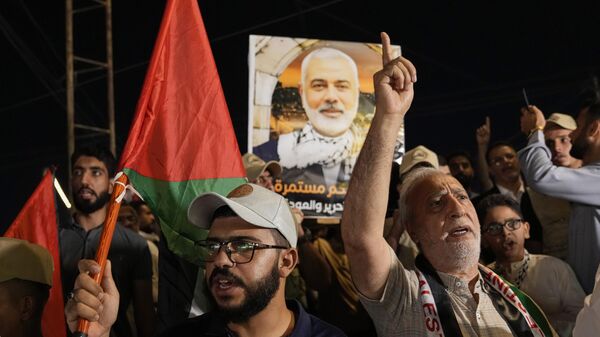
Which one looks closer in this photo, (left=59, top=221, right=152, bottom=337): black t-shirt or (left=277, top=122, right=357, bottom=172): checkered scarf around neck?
(left=59, top=221, right=152, bottom=337): black t-shirt

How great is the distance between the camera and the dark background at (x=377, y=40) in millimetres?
18938

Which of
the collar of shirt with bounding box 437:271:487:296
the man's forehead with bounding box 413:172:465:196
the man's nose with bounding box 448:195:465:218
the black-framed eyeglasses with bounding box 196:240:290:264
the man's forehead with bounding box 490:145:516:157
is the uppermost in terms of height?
the man's forehead with bounding box 490:145:516:157

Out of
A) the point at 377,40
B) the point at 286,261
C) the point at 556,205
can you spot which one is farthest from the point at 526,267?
the point at 377,40

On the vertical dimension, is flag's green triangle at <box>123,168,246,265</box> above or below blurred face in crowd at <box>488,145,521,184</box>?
below

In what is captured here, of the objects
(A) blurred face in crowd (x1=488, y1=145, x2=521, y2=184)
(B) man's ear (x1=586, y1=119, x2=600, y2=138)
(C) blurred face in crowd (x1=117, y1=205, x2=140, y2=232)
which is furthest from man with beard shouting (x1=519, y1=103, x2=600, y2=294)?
(C) blurred face in crowd (x1=117, y1=205, x2=140, y2=232)

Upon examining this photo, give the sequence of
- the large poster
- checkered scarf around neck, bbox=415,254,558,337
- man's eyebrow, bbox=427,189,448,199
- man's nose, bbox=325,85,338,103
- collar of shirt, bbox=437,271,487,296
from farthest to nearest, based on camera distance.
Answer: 1. man's nose, bbox=325,85,338,103
2. the large poster
3. man's eyebrow, bbox=427,189,448,199
4. collar of shirt, bbox=437,271,487,296
5. checkered scarf around neck, bbox=415,254,558,337

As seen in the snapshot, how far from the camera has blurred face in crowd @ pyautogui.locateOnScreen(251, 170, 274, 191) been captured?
489 cm

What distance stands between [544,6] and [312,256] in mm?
15558

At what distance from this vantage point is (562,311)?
3.90m

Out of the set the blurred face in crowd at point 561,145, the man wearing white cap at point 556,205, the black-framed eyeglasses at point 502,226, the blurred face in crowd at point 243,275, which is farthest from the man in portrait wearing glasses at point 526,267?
the blurred face in crowd at point 243,275

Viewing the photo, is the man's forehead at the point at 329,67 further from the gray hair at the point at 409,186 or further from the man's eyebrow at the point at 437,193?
the man's eyebrow at the point at 437,193

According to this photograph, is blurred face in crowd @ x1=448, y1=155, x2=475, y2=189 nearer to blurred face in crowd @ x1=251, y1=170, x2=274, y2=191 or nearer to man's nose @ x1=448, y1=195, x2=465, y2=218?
blurred face in crowd @ x1=251, y1=170, x2=274, y2=191

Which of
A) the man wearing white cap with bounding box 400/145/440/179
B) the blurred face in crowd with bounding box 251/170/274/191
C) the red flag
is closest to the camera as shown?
the red flag

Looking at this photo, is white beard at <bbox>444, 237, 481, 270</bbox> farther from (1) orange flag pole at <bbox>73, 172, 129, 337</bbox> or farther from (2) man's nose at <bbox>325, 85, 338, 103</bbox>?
(2) man's nose at <bbox>325, 85, 338, 103</bbox>
